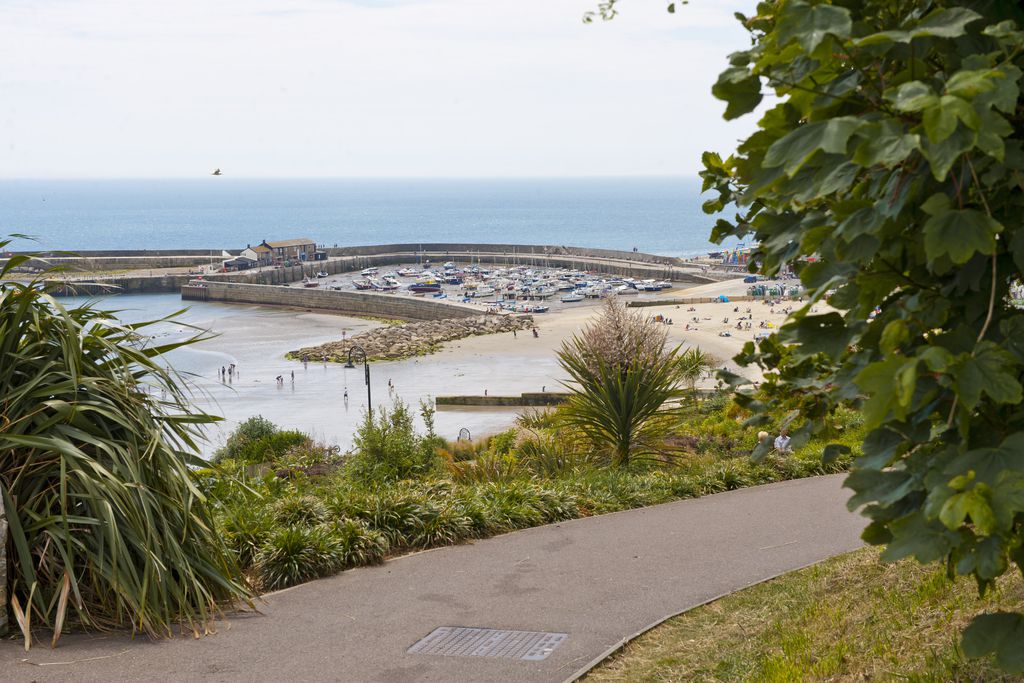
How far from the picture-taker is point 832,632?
17.2 feet

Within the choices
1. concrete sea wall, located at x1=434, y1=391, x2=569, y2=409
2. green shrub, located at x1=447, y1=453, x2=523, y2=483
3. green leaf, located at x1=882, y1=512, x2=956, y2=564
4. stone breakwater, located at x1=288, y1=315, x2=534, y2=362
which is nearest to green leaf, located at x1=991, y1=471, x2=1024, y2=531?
green leaf, located at x1=882, y1=512, x2=956, y2=564

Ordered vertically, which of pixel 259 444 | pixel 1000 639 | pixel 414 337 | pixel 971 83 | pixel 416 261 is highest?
pixel 971 83

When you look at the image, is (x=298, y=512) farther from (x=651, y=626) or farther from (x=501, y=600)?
(x=651, y=626)

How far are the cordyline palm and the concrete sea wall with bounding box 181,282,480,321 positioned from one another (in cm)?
5586

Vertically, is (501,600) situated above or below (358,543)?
below

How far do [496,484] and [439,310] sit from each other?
54.9m

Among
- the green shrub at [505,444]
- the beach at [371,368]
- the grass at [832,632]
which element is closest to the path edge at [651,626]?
the grass at [832,632]

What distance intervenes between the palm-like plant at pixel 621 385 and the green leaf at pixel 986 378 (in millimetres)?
9594

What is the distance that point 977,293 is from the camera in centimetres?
226

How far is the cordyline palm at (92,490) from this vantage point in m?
6.12

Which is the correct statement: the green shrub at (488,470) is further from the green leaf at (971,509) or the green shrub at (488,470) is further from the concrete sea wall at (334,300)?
the concrete sea wall at (334,300)

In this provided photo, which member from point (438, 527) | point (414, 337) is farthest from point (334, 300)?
point (438, 527)

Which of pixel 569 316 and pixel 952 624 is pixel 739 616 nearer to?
pixel 952 624

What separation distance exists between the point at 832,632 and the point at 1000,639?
10.5 feet
